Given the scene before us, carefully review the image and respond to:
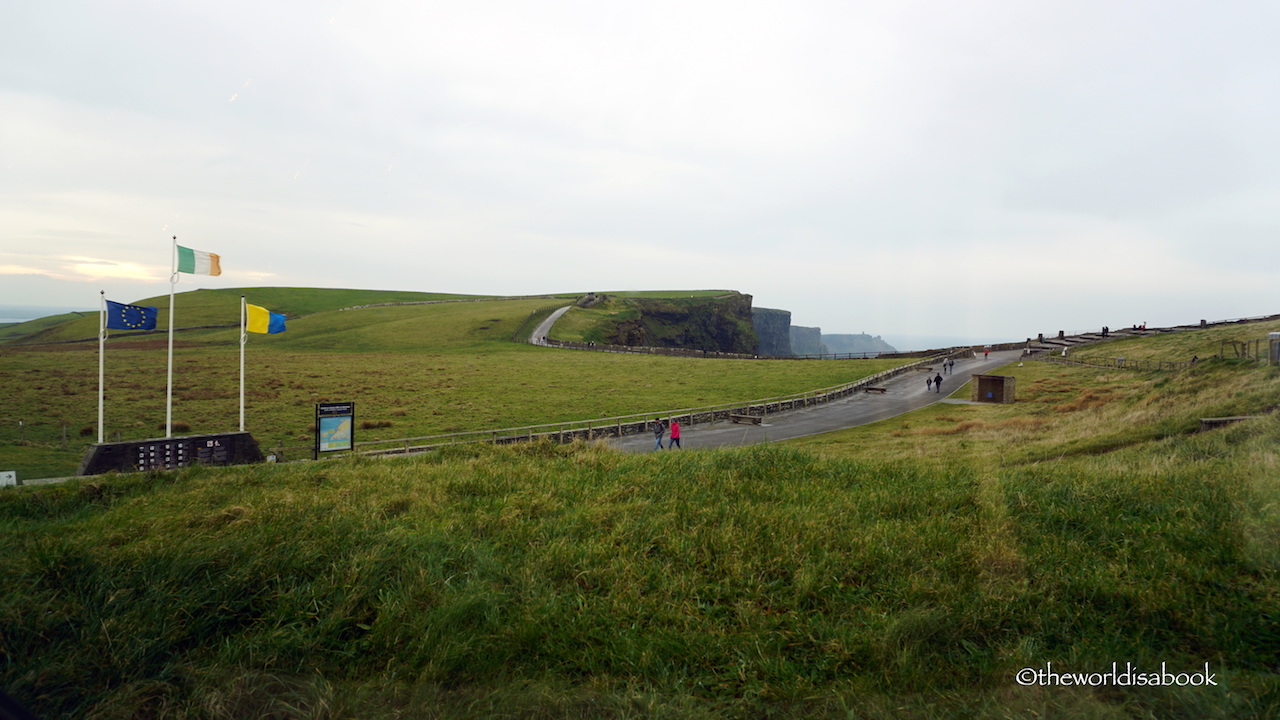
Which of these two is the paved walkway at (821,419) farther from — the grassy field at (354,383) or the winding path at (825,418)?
the grassy field at (354,383)

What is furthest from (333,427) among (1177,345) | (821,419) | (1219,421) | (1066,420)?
(1177,345)

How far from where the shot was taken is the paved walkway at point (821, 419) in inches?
1139

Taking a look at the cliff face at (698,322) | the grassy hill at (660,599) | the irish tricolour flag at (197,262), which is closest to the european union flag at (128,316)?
the irish tricolour flag at (197,262)

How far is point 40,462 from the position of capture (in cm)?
2206

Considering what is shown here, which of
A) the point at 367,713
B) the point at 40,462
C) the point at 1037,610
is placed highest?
the point at 1037,610

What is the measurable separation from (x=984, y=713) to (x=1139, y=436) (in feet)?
43.4

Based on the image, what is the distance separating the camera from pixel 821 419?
3534cm

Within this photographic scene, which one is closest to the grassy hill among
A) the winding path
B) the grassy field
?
the winding path

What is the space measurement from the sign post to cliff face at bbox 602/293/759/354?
3851 inches

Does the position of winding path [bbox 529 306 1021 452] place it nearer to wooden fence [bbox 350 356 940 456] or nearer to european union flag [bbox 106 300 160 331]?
wooden fence [bbox 350 356 940 456]

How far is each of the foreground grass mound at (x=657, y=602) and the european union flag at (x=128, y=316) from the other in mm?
14485

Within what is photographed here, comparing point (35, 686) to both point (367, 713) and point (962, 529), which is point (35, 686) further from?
point (962, 529)

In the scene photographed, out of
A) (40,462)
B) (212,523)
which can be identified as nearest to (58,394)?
(40,462)

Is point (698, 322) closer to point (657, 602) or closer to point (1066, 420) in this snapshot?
point (1066, 420)
